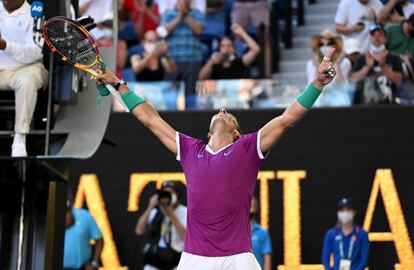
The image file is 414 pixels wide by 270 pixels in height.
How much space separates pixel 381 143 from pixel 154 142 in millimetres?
3050

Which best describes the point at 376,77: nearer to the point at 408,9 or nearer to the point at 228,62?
the point at 408,9

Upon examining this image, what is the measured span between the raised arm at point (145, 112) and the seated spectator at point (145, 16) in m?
7.87

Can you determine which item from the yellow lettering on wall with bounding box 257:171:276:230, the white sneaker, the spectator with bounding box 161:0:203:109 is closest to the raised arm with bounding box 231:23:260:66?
the spectator with bounding box 161:0:203:109

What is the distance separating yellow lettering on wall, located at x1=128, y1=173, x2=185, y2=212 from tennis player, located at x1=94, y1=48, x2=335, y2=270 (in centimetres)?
649

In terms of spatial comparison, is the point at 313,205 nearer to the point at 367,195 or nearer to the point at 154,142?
the point at 367,195

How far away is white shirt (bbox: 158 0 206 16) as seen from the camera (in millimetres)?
15828

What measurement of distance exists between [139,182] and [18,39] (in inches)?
168

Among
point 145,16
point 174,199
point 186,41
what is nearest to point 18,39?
point 174,199

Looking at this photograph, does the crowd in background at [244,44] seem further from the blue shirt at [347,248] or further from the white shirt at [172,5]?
the blue shirt at [347,248]

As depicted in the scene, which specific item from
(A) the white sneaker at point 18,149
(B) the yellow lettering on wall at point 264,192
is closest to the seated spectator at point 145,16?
(B) the yellow lettering on wall at point 264,192

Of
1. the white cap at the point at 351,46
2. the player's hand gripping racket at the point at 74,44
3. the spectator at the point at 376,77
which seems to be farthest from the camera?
the white cap at the point at 351,46

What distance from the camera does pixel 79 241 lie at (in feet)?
45.1

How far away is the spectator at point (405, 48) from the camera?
545 inches

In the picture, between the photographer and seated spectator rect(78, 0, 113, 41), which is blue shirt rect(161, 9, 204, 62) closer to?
seated spectator rect(78, 0, 113, 41)
